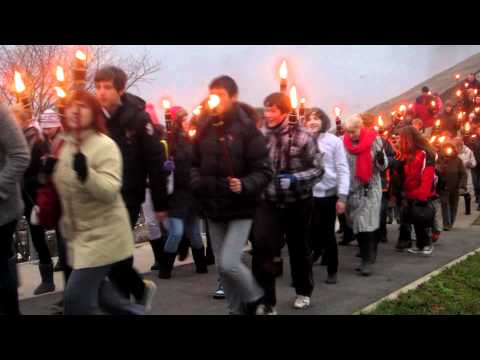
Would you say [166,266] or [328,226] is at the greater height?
[328,226]

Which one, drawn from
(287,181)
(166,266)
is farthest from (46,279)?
(287,181)

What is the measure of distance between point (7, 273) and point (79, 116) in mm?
1275

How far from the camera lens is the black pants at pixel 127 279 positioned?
3727 millimetres

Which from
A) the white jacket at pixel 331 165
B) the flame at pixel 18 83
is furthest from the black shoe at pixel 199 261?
the flame at pixel 18 83

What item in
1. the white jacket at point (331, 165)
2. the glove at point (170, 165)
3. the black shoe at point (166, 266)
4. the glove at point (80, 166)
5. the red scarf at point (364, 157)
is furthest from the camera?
the red scarf at point (364, 157)

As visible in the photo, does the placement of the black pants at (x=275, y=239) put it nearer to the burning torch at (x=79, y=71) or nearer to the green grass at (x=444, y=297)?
the green grass at (x=444, y=297)

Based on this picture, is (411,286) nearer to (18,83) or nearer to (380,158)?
(380,158)

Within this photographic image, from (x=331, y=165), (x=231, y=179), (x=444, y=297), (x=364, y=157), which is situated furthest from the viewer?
(x=364, y=157)

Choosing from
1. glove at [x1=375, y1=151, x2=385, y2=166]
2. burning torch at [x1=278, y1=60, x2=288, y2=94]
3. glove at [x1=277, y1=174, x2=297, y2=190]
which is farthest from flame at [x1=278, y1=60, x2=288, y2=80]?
glove at [x1=375, y1=151, x2=385, y2=166]

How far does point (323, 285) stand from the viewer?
18.7 ft

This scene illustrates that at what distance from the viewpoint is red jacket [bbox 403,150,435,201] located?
6.98 metres

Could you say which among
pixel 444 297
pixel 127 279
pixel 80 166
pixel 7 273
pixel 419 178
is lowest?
pixel 444 297

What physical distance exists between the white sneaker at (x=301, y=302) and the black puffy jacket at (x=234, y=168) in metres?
1.32
